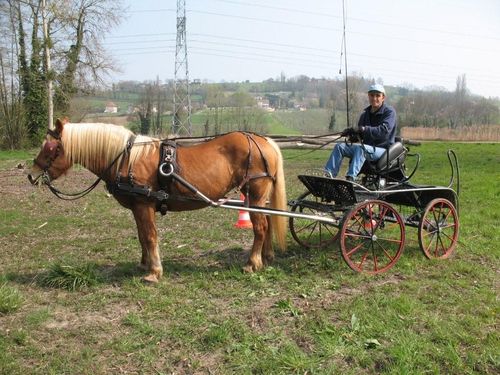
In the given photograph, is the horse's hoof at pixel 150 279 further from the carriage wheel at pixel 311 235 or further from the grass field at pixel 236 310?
the carriage wheel at pixel 311 235

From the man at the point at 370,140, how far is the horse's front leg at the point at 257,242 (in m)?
Result: 1.04

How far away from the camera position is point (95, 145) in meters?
5.11

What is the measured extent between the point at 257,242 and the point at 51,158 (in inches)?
101

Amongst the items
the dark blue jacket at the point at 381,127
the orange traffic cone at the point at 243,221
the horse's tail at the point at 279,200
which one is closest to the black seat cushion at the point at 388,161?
the dark blue jacket at the point at 381,127

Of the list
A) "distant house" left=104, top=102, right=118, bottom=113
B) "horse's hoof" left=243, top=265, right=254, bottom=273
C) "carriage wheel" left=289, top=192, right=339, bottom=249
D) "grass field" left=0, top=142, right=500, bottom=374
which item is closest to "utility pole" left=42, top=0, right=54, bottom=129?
"distant house" left=104, top=102, right=118, bottom=113

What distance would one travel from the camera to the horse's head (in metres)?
5.04

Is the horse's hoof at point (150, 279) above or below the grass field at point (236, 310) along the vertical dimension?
above

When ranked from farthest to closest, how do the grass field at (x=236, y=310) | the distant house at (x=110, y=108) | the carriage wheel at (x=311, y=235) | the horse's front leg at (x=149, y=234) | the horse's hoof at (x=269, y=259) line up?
1. the distant house at (x=110, y=108)
2. the carriage wheel at (x=311, y=235)
3. the horse's hoof at (x=269, y=259)
4. the horse's front leg at (x=149, y=234)
5. the grass field at (x=236, y=310)

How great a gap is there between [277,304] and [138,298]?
146 cm

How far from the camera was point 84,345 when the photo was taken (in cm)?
388

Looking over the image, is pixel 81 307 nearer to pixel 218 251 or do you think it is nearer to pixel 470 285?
pixel 218 251

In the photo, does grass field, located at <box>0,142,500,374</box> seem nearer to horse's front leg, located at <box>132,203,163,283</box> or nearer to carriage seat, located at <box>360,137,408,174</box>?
horse's front leg, located at <box>132,203,163,283</box>

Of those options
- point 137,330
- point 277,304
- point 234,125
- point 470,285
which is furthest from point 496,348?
point 234,125

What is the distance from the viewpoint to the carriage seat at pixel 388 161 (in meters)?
5.86
